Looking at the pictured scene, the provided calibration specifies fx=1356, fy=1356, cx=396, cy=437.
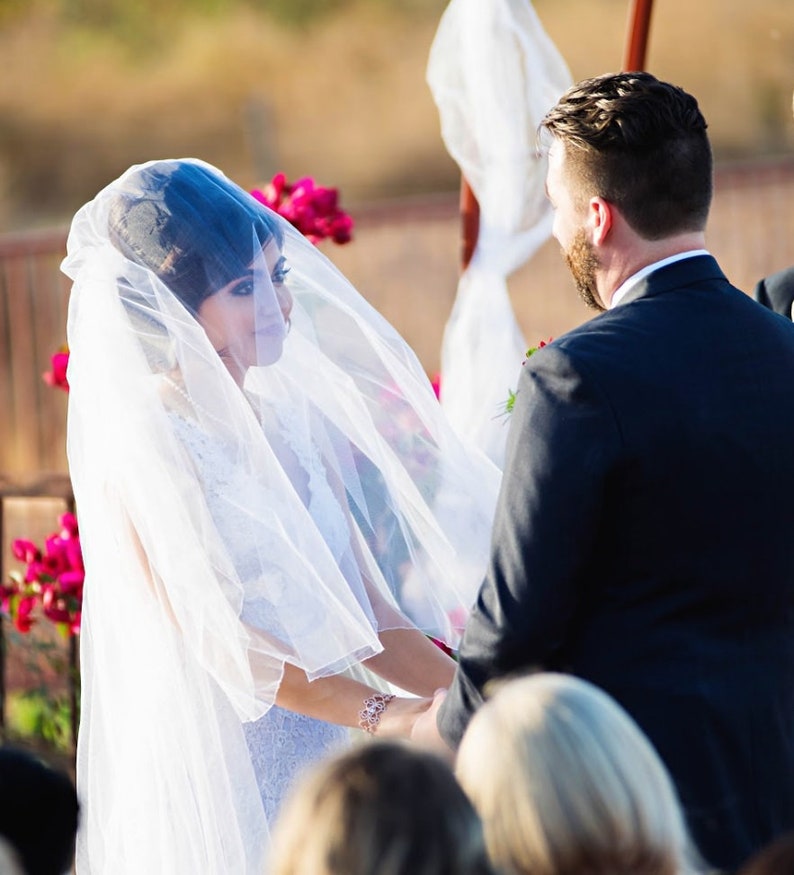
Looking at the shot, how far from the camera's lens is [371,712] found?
2.40 meters

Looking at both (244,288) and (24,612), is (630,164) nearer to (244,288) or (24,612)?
(244,288)

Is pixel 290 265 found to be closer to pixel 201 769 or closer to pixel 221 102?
pixel 201 769

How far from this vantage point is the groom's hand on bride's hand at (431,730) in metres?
A: 2.10

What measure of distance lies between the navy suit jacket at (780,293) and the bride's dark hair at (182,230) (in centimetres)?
143

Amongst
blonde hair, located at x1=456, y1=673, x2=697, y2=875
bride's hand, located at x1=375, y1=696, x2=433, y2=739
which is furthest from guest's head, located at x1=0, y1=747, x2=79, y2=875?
bride's hand, located at x1=375, y1=696, x2=433, y2=739

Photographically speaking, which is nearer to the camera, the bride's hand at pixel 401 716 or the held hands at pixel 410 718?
the held hands at pixel 410 718

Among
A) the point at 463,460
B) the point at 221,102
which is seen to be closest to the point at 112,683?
the point at 463,460

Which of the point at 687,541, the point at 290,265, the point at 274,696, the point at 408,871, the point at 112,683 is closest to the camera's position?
the point at 408,871

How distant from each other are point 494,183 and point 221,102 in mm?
11569

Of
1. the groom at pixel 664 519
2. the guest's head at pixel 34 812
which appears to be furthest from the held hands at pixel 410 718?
the guest's head at pixel 34 812

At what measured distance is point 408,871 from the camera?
1.33 metres

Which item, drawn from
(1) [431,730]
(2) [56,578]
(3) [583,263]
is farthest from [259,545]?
(2) [56,578]

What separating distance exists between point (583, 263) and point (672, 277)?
145mm

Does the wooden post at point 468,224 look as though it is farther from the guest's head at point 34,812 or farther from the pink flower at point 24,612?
the guest's head at point 34,812
